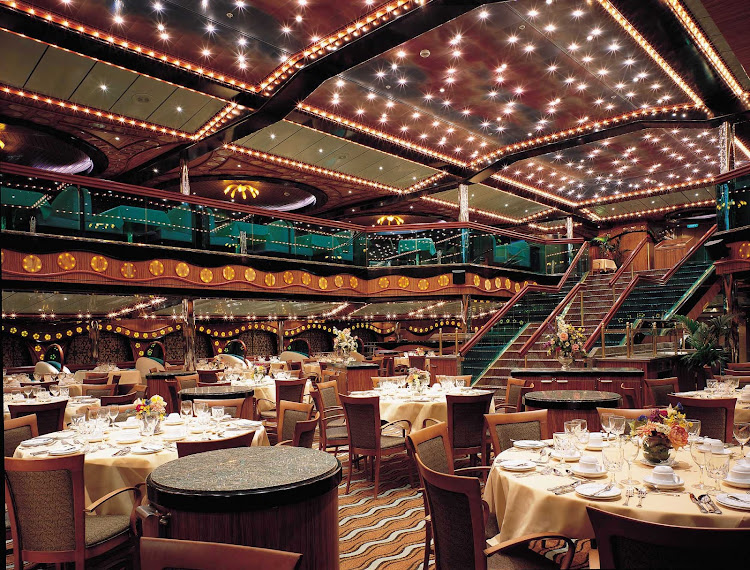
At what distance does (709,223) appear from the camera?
21.2 meters

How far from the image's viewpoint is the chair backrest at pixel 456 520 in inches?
91.2

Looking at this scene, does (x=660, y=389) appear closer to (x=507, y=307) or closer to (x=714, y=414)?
(x=714, y=414)

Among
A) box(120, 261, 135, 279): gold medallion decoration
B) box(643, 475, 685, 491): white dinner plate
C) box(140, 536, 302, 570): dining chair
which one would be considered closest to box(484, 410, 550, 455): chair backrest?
box(643, 475, 685, 491): white dinner plate

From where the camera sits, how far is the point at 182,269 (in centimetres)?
1231

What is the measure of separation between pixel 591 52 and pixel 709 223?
14390 mm

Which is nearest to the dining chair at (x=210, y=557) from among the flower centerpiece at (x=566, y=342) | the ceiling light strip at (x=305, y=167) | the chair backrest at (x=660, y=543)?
the chair backrest at (x=660, y=543)

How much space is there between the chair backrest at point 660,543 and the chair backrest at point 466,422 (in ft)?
11.6

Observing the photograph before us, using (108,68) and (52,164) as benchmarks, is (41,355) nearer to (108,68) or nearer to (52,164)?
(52,164)

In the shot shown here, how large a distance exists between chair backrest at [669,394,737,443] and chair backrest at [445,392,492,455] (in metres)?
1.71

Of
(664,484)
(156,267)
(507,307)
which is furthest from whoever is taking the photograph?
(507,307)

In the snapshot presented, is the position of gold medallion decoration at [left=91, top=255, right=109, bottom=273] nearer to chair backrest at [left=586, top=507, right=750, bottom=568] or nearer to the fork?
the fork

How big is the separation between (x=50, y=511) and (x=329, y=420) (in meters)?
3.86

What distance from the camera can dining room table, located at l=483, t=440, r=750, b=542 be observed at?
223cm

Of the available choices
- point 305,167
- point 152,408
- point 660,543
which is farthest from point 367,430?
point 305,167
